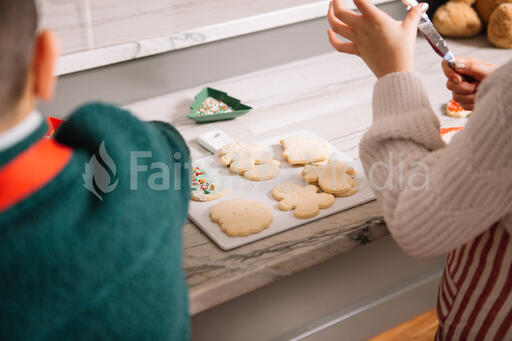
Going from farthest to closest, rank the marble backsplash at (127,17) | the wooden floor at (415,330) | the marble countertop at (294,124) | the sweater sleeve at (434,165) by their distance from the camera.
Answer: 1. the wooden floor at (415,330)
2. the marble backsplash at (127,17)
3. the marble countertop at (294,124)
4. the sweater sleeve at (434,165)

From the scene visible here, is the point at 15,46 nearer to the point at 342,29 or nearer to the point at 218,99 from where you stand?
the point at 342,29

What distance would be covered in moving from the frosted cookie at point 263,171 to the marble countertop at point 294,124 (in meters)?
0.14

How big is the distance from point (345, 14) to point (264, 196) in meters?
0.34

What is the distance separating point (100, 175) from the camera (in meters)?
0.65

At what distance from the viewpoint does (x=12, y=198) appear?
1.76 ft

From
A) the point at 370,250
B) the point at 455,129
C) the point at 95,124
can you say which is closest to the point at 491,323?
the point at 370,250

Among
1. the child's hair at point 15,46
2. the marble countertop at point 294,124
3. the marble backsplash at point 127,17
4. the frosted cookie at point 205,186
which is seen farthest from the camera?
the marble backsplash at point 127,17

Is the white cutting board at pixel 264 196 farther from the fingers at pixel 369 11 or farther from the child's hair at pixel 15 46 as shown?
the child's hair at pixel 15 46

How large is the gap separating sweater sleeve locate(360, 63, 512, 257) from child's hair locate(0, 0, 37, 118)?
0.48m

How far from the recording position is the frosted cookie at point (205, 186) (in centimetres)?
100

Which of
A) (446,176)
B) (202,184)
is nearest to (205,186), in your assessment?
(202,184)

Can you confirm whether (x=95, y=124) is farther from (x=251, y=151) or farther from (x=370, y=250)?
A: (x=370, y=250)

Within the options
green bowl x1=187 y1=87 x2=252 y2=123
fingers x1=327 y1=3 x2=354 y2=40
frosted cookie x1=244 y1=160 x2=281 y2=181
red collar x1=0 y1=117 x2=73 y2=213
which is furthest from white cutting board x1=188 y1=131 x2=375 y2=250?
red collar x1=0 y1=117 x2=73 y2=213

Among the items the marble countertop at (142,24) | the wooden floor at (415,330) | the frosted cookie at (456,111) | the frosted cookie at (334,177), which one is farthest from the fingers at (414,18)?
the wooden floor at (415,330)
